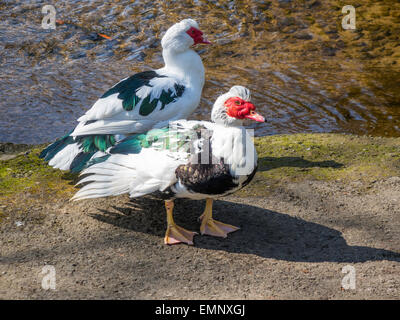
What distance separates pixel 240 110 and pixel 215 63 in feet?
16.4

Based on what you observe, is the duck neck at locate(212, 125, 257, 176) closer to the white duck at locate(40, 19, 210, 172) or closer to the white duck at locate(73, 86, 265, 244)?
the white duck at locate(73, 86, 265, 244)

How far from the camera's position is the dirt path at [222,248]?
3.22 meters

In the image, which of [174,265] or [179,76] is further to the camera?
[179,76]

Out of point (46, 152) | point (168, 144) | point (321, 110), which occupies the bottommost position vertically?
point (321, 110)

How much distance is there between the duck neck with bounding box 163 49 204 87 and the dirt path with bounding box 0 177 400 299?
113cm

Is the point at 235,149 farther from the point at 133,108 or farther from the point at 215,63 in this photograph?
the point at 215,63

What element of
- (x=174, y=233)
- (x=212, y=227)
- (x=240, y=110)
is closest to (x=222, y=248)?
(x=212, y=227)

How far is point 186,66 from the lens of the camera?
15.5ft

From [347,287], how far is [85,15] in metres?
7.71

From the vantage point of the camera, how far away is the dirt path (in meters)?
3.22

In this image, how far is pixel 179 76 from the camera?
4680 millimetres

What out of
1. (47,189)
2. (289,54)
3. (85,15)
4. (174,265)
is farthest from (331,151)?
(85,15)

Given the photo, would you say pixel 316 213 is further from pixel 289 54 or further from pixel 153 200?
pixel 289 54

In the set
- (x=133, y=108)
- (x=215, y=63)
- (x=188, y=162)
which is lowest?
(x=215, y=63)
